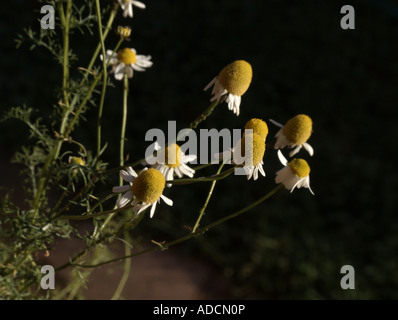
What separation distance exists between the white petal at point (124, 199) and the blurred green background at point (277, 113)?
1.15m

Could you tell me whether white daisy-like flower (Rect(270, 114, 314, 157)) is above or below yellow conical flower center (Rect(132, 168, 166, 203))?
above

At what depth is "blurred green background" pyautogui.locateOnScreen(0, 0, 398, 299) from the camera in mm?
1919

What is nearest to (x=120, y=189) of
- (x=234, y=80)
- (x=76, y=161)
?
(x=76, y=161)

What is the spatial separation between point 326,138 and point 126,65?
1490 mm

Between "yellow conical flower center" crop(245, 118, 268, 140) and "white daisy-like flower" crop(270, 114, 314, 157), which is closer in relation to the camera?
"yellow conical flower center" crop(245, 118, 268, 140)

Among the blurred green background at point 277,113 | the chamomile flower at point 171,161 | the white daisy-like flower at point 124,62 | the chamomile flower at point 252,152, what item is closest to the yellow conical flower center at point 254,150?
the chamomile flower at point 252,152

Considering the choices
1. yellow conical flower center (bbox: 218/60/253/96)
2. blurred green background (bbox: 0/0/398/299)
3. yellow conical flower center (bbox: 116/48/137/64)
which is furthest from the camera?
blurred green background (bbox: 0/0/398/299)

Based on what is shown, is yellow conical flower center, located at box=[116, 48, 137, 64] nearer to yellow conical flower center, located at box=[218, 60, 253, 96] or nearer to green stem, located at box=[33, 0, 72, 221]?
green stem, located at box=[33, 0, 72, 221]

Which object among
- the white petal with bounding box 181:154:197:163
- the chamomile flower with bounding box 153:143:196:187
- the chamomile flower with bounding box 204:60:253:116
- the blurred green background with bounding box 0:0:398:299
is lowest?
the chamomile flower with bounding box 153:143:196:187

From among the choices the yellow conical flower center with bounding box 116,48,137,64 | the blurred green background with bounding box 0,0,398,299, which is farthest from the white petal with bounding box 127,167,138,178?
the blurred green background with bounding box 0,0,398,299

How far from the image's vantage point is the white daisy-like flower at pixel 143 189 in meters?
0.73

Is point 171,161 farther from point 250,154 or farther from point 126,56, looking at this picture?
point 126,56

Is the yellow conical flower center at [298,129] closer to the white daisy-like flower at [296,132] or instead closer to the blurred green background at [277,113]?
the white daisy-like flower at [296,132]

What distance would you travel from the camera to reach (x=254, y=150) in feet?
2.47
